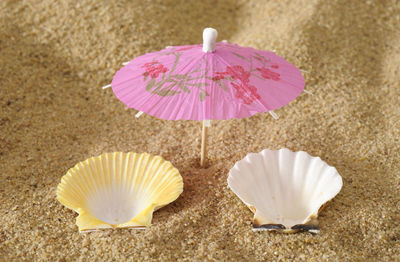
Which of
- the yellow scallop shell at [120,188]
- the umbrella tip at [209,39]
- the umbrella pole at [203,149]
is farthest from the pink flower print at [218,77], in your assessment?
the yellow scallop shell at [120,188]

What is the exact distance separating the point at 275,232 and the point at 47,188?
83 cm

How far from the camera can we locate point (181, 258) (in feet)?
4.35

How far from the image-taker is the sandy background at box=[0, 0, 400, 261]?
1372mm

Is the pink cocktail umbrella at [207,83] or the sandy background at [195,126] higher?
the pink cocktail umbrella at [207,83]

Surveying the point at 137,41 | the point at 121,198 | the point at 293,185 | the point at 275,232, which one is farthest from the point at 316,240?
the point at 137,41

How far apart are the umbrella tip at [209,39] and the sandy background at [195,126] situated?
1.55 feet

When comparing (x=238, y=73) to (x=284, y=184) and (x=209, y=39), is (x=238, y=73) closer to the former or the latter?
(x=209, y=39)

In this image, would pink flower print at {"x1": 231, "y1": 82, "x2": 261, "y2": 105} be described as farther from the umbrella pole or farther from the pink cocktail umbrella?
the umbrella pole

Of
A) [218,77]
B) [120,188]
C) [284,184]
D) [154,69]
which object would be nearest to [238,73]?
[218,77]

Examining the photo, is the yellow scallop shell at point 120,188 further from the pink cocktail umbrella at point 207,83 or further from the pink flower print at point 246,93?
the pink flower print at point 246,93

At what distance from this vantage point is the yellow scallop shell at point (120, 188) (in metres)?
1.45

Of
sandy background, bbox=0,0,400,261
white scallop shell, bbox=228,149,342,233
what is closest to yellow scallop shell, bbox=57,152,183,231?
sandy background, bbox=0,0,400,261

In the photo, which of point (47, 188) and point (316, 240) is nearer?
point (316, 240)

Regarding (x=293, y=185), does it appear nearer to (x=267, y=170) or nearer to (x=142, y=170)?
(x=267, y=170)
